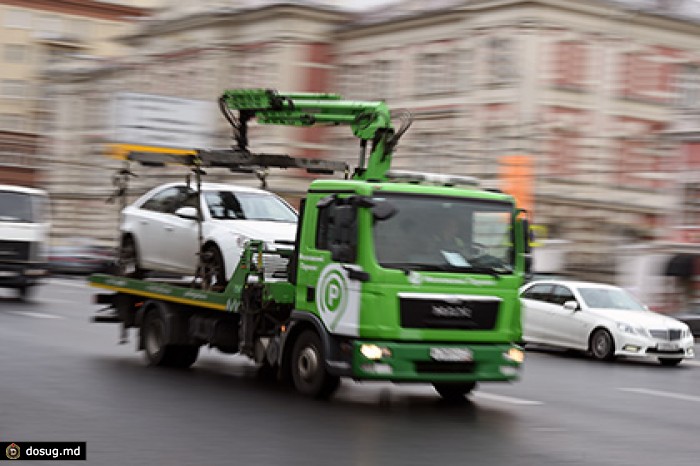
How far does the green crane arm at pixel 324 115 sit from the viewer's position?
1513 centimetres

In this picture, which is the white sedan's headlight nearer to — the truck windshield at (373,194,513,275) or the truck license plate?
the truck windshield at (373,194,513,275)

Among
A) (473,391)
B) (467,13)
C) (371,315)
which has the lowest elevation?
(473,391)

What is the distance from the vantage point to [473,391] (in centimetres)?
1548

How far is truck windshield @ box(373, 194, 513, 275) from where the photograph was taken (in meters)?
13.2

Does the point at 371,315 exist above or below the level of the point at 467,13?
below

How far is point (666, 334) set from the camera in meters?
23.1

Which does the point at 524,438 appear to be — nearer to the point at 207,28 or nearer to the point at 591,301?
the point at 591,301

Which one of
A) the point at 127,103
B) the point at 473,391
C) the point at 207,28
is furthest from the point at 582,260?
the point at 473,391

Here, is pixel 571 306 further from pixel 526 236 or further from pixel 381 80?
pixel 381 80

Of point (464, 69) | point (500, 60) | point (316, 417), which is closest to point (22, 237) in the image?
point (316, 417)

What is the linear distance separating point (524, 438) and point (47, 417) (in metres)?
3.96

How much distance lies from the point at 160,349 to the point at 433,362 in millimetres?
4578

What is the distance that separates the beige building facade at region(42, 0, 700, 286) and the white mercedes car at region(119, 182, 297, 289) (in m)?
29.0

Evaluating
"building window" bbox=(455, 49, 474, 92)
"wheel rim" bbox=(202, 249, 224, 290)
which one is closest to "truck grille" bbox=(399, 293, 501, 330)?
"wheel rim" bbox=(202, 249, 224, 290)
